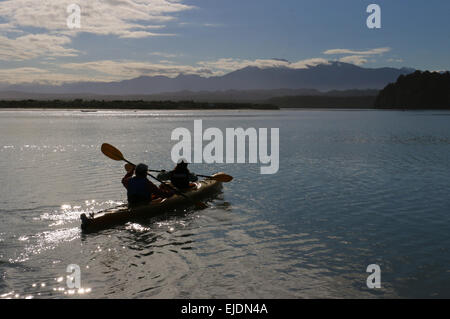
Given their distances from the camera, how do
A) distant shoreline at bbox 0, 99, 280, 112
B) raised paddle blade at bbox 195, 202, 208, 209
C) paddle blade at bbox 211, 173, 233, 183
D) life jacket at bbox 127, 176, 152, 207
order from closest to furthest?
life jacket at bbox 127, 176, 152, 207 < raised paddle blade at bbox 195, 202, 208, 209 < paddle blade at bbox 211, 173, 233, 183 < distant shoreline at bbox 0, 99, 280, 112

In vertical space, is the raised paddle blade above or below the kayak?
below

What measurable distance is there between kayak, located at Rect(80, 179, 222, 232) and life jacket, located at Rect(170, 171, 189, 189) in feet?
0.99

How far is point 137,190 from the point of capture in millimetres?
12055

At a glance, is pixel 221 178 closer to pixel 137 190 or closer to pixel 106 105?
pixel 137 190

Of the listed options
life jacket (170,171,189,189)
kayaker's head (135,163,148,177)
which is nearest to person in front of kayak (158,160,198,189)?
life jacket (170,171,189,189)

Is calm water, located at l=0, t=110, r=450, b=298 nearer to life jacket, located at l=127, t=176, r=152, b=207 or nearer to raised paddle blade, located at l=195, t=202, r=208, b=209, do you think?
raised paddle blade, located at l=195, t=202, r=208, b=209

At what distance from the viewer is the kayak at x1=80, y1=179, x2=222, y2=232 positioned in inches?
421

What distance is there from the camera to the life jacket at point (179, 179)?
14258 millimetres

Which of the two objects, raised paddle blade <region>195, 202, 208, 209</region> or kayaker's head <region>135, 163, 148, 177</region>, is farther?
raised paddle blade <region>195, 202, 208, 209</region>

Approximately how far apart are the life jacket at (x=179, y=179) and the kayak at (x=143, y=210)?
11.8 inches

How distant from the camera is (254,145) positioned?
35750 mm

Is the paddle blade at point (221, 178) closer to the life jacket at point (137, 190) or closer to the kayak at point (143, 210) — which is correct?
the kayak at point (143, 210)

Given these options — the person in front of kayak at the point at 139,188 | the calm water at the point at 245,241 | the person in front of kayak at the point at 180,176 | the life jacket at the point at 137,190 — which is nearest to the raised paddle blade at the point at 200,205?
the calm water at the point at 245,241
